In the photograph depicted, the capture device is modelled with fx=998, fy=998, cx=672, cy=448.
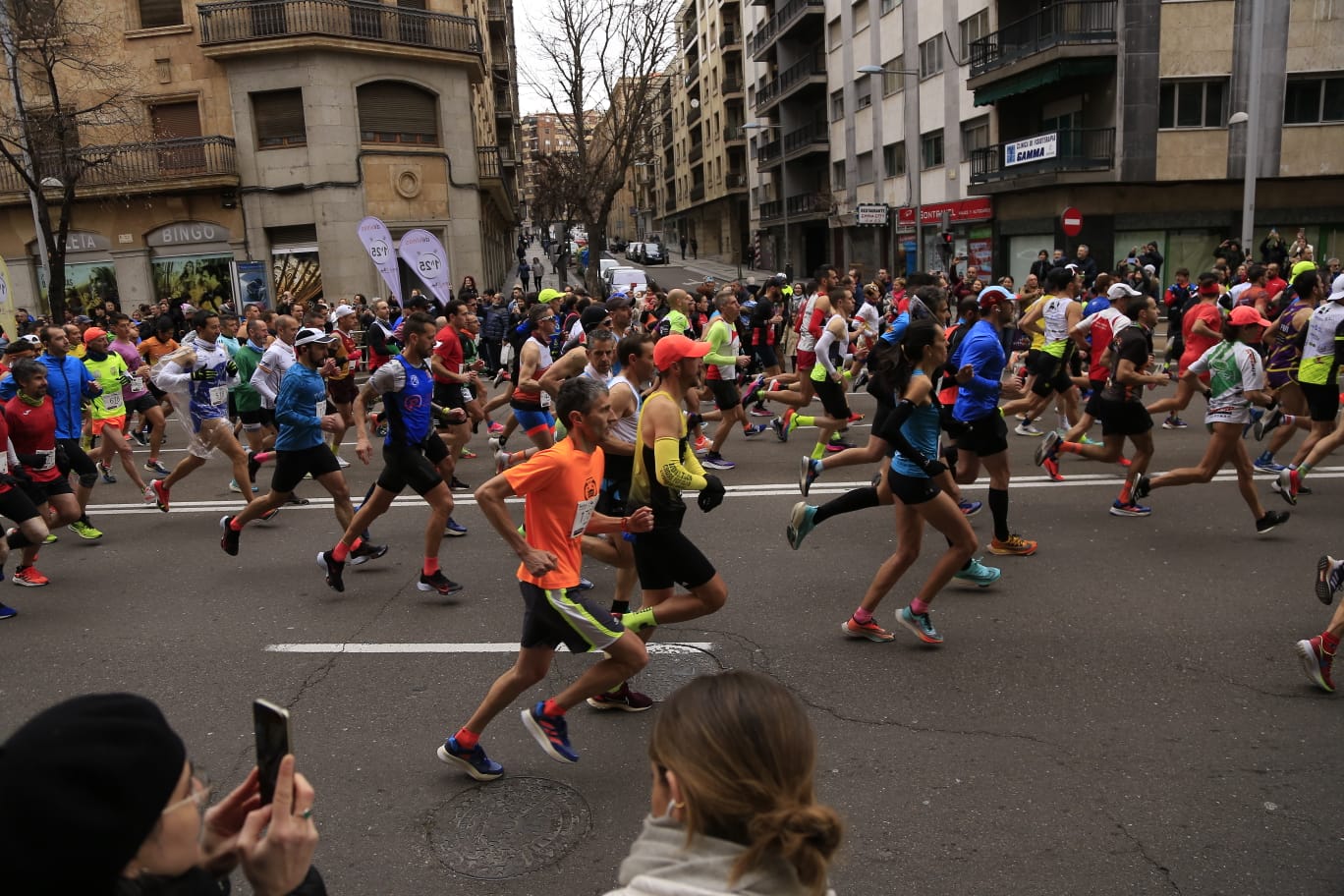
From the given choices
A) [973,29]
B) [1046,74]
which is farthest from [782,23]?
[1046,74]

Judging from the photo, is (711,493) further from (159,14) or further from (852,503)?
(159,14)

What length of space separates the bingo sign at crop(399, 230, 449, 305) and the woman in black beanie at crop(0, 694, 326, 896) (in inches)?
Answer: 717

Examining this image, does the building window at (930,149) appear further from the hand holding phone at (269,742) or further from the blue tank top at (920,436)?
the hand holding phone at (269,742)

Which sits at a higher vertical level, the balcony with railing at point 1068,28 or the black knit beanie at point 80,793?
the balcony with railing at point 1068,28

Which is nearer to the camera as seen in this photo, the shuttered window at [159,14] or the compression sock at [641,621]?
the compression sock at [641,621]

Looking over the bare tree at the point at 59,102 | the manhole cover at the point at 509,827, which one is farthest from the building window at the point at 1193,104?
the manhole cover at the point at 509,827

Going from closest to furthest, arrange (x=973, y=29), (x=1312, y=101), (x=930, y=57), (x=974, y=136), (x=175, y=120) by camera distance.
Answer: (x=1312, y=101) → (x=175, y=120) → (x=973, y=29) → (x=974, y=136) → (x=930, y=57)

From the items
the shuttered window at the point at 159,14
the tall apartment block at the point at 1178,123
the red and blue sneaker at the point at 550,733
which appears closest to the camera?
the red and blue sneaker at the point at 550,733

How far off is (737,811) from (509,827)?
108 inches

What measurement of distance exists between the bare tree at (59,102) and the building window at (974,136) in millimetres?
26928

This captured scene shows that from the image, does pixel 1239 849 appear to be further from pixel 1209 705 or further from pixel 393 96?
pixel 393 96

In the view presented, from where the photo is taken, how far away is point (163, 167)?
30.4 m

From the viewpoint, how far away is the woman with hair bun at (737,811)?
5.36 feet

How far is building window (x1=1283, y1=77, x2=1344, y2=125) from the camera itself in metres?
28.4
